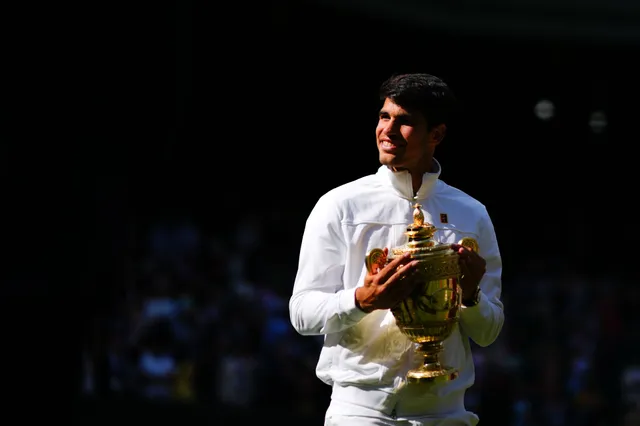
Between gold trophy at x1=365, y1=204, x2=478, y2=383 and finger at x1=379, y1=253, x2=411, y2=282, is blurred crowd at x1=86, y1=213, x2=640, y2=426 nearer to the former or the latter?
gold trophy at x1=365, y1=204, x2=478, y2=383

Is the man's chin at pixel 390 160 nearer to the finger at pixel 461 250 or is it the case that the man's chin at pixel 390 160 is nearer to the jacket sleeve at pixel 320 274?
the jacket sleeve at pixel 320 274

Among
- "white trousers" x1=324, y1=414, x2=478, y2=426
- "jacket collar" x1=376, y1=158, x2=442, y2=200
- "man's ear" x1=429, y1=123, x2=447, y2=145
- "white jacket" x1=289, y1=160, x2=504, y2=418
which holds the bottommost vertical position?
"white trousers" x1=324, y1=414, x2=478, y2=426

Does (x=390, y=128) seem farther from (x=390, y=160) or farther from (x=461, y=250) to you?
(x=461, y=250)

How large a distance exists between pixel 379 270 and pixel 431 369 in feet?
1.13

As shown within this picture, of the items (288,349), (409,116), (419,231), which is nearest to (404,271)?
(419,231)

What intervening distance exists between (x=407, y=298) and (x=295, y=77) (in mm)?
7154

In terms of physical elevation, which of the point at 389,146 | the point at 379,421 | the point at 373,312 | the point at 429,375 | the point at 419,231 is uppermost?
the point at 389,146

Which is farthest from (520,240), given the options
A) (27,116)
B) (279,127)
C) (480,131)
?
(27,116)

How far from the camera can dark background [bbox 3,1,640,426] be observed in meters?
8.02

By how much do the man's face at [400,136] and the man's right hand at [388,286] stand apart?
1.30ft

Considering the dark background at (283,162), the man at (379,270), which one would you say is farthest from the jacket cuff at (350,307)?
the dark background at (283,162)

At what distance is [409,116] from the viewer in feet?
13.6

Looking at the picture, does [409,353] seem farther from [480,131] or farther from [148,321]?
[480,131]

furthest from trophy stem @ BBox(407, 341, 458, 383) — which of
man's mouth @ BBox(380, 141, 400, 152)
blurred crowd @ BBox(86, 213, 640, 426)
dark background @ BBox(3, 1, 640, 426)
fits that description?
blurred crowd @ BBox(86, 213, 640, 426)
